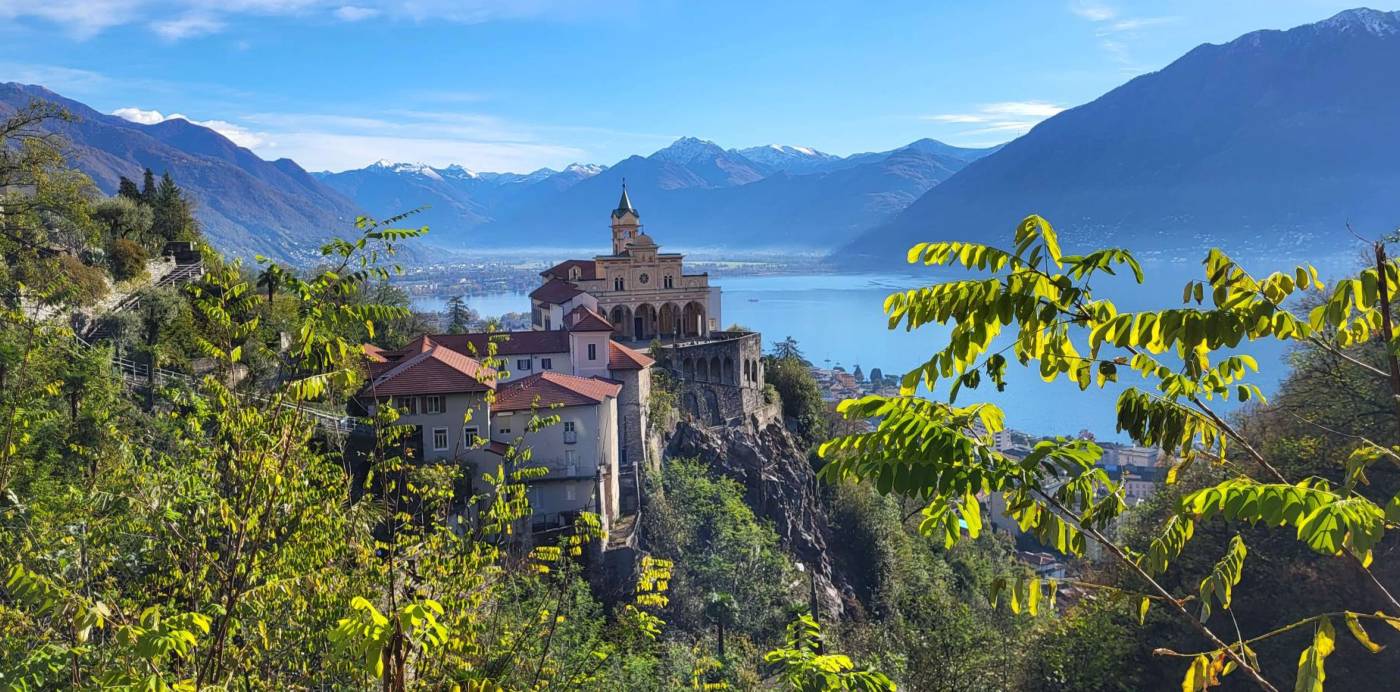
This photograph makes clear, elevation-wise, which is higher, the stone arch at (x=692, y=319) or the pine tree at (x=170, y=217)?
the pine tree at (x=170, y=217)

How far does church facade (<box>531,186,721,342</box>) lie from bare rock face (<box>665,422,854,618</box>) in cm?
1197

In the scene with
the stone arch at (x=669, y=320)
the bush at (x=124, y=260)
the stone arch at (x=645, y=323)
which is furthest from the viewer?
the stone arch at (x=669, y=320)

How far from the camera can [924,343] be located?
139875mm

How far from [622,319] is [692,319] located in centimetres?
422

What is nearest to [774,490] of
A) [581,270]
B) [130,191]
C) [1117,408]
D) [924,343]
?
[581,270]

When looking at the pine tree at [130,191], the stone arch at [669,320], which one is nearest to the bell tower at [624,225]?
the stone arch at [669,320]

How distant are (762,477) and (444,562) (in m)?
26.8

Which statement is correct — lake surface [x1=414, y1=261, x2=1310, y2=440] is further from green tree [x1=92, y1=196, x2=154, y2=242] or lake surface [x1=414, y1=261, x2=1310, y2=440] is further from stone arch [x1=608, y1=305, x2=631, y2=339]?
green tree [x1=92, y1=196, x2=154, y2=242]

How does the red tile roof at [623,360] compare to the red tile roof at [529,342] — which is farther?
the red tile roof at [529,342]

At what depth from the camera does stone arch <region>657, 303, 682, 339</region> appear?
155 feet

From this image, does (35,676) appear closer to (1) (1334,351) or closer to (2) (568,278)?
(1) (1334,351)

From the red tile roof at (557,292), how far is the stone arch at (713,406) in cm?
900

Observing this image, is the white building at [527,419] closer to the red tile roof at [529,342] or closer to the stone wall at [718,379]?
the red tile roof at [529,342]

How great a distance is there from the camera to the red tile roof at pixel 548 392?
74.2 ft
